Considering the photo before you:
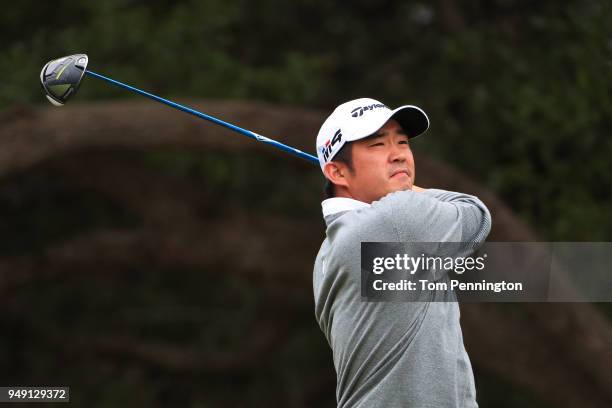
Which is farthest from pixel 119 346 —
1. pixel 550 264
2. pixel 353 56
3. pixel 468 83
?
pixel 550 264

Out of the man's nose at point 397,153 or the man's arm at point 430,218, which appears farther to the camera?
the man's nose at point 397,153

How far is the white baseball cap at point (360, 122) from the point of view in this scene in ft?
9.66

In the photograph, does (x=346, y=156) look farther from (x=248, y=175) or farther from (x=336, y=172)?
(x=248, y=175)

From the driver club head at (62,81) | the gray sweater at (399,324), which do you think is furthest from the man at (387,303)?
the driver club head at (62,81)

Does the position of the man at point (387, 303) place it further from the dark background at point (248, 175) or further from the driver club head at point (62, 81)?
the dark background at point (248, 175)

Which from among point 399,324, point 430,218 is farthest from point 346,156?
point 399,324

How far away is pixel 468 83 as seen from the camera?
29.4ft

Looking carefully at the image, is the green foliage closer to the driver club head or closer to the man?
the driver club head

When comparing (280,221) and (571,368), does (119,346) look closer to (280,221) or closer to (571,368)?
(280,221)

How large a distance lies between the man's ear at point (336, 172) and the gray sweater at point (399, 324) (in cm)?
17

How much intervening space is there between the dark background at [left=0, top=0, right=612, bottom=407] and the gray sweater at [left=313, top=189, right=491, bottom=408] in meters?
3.32

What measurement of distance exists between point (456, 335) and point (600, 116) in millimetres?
4525

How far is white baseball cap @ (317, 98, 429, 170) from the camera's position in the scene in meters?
2.95

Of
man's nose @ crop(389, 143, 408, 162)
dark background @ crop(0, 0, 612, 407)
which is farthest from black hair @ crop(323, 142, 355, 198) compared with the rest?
dark background @ crop(0, 0, 612, 407)
